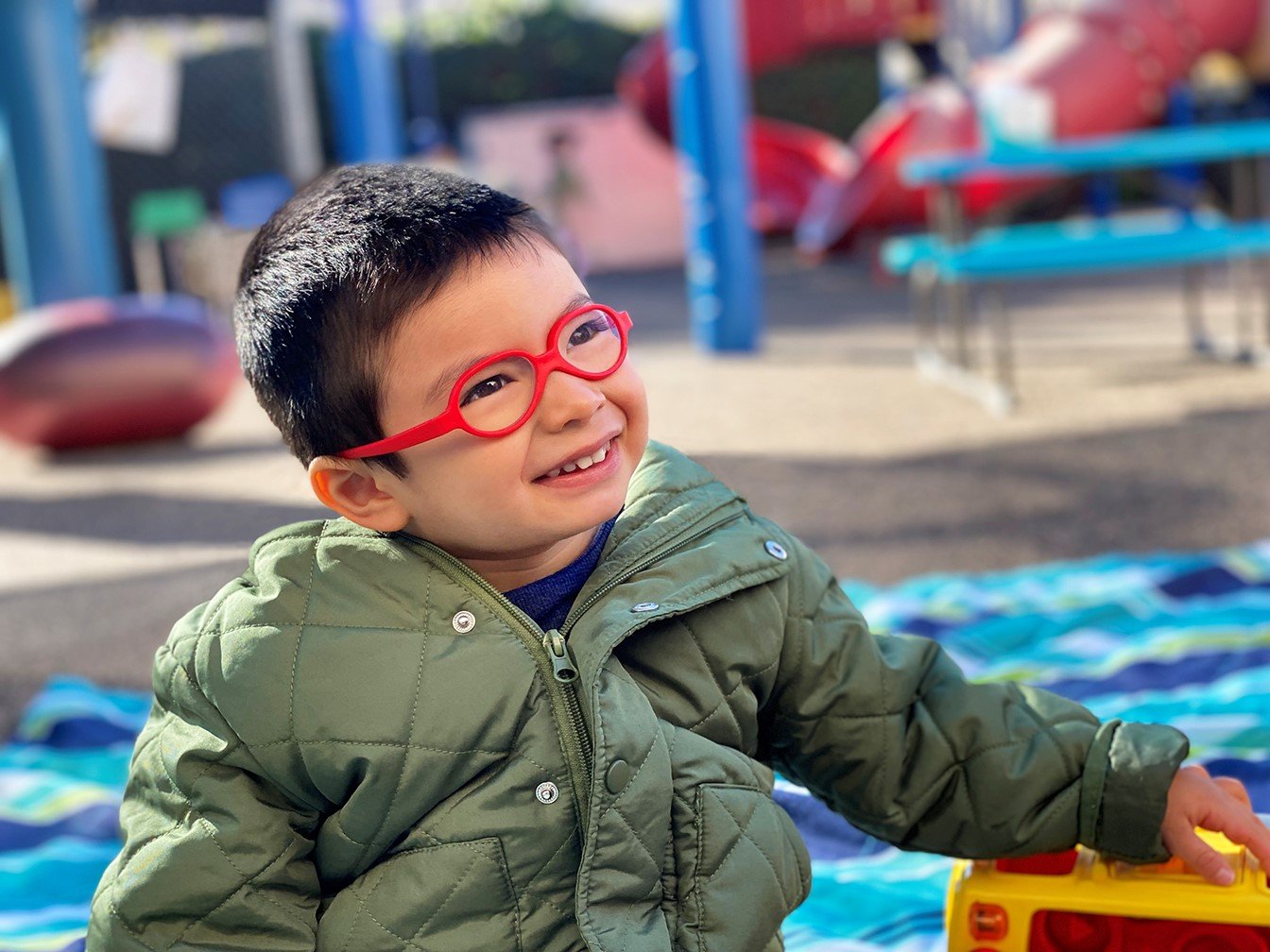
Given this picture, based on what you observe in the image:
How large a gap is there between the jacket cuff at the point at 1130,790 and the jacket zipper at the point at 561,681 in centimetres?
48

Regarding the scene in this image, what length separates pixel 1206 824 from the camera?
4.47 ft

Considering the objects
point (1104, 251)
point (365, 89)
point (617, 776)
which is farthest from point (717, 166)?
point (617, 776)

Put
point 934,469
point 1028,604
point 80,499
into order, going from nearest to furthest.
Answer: point 1028,604, point 934,469, point 80,499

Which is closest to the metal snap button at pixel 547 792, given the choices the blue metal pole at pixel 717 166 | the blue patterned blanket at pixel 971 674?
the blue patterned blanket at pixel 971 674

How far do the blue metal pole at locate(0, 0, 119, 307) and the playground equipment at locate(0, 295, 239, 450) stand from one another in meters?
1.01

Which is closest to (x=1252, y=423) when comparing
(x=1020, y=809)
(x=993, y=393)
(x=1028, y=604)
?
(x=993, y=393)

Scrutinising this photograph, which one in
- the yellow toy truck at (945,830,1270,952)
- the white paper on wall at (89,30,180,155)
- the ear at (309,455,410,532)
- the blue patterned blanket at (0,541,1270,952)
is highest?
the white paper on wall at (89,30,180,155)

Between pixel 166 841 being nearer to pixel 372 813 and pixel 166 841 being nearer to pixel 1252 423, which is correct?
pixel 372 813

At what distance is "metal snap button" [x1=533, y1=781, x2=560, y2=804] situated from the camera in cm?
121

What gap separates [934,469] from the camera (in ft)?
13.8

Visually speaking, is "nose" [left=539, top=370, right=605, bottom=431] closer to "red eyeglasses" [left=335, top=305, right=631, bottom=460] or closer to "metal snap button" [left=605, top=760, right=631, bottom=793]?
"red eyeglasses" [left=335, top=305, right=631, bottom=460]

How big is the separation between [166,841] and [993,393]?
4.28 m

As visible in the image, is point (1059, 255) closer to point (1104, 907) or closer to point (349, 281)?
point (1104, 907)

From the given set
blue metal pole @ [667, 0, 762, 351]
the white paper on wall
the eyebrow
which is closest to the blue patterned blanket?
the eyebrow
